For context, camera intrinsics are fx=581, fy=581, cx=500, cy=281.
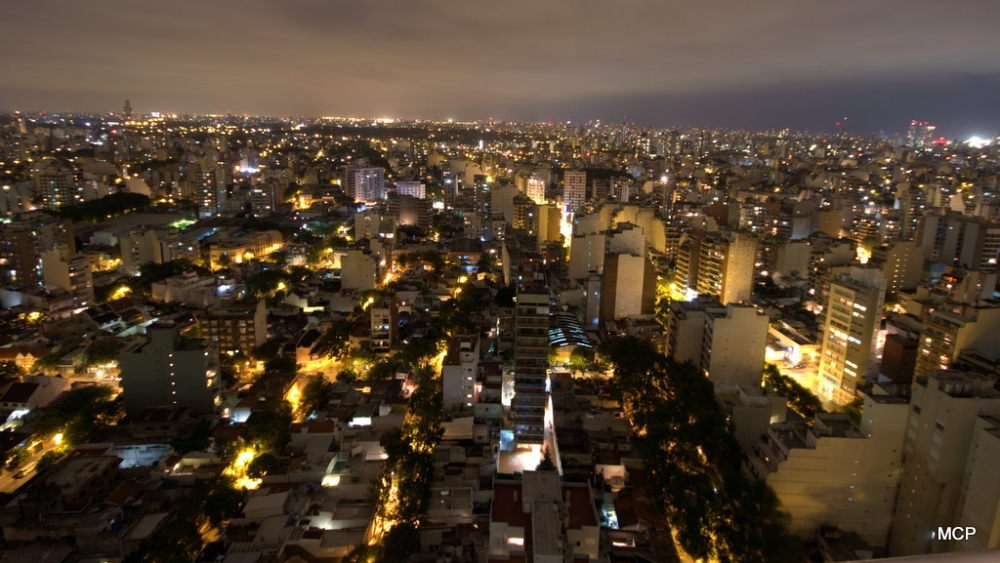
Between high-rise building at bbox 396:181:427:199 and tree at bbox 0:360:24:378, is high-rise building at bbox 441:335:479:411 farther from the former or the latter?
high-rise building at bbox 396:181:427:199

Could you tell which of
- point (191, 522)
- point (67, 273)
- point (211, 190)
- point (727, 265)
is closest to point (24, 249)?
point (67, 273)

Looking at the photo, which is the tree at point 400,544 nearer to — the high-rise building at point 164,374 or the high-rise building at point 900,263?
the high-rise building at point 164,374

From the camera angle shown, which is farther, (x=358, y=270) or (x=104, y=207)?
(x=104, y=207)

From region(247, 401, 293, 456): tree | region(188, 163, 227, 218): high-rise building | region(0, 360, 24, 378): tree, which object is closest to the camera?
region(247, 401, 293, 456): tree

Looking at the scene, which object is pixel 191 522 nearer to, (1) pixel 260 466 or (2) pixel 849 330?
(1) pixel 260 466

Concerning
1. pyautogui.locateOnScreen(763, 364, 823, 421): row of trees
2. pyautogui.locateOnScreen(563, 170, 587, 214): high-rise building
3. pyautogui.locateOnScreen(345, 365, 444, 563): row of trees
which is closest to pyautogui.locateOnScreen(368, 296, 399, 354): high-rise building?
pyautogui.locateOnScreen(345, 365, 444, 563): row of trees

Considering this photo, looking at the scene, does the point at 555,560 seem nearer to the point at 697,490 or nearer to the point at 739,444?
the point at 697,490
